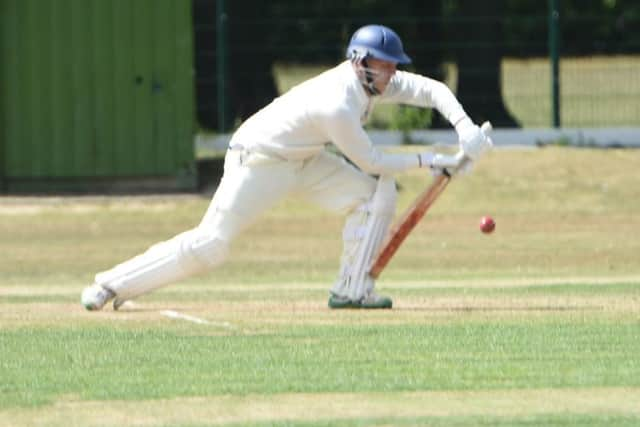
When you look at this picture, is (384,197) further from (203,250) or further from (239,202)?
(203,250)

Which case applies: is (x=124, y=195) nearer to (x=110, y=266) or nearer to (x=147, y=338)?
(x=110, y=266)

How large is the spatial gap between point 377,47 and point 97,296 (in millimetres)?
2415

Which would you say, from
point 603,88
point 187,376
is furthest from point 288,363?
point 603,88

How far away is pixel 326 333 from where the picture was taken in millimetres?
10852

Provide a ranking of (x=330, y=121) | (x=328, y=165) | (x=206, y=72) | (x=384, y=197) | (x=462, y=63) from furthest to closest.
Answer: (x=462, y=63)
(x=206, y=72)
(x=328, y=165)
(x=384, y=197)
(x=330, y=121)

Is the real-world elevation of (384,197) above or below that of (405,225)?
above

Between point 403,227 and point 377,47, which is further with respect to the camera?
point 403,227

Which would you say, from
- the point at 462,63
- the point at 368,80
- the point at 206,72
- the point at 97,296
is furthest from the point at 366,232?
the point at 462,63

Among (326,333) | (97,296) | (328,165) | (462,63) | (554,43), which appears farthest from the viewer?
(462,63)

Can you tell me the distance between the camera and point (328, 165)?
12086 mm

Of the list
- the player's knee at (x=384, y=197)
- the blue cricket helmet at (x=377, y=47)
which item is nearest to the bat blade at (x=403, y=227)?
the player's knee at (x=384, y=197)

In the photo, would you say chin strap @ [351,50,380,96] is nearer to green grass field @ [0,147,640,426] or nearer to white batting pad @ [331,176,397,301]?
white batting pad @ [331,176,397,301]

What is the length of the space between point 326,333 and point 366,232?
1.29 meters

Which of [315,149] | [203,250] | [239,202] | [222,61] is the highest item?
[315,149]
